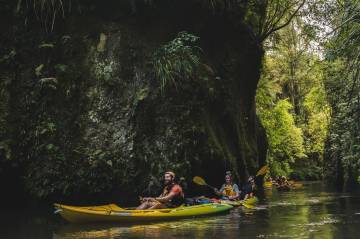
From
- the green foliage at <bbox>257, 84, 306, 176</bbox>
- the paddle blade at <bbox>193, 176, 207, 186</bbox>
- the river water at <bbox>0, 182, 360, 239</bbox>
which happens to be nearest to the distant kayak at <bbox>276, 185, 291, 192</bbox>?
the green foliage at <bbox>257, 84, 306, 176</bbox>

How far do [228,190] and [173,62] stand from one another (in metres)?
4.49

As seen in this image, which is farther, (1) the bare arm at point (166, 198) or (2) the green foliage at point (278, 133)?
(2) the green foliage at point (278, 133)

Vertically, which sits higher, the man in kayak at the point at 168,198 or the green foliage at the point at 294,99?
the green foliage at the point at 294,99

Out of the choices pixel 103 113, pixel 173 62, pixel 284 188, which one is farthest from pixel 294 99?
pixel 103 113

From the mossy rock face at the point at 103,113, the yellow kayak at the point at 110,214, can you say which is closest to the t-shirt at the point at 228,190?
the mossy rock face at the point at 103,113

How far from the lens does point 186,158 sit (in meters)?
14.8

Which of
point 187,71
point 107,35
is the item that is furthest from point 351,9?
point 107,35

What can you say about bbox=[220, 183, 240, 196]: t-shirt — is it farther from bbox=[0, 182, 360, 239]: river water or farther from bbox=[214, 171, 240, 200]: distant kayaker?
bbox=[0, 182, 360, 239]: river water

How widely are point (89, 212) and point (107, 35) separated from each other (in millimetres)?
6543

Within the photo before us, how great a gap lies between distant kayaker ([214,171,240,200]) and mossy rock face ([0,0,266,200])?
66 cm

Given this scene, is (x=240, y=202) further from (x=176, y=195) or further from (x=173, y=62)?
(x=173, y=62)

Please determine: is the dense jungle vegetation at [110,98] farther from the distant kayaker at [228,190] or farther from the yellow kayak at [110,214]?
the yellow kayak at [110,214]

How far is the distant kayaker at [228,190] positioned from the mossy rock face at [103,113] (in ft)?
2.16

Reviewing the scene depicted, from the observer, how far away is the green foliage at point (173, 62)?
1484cm
